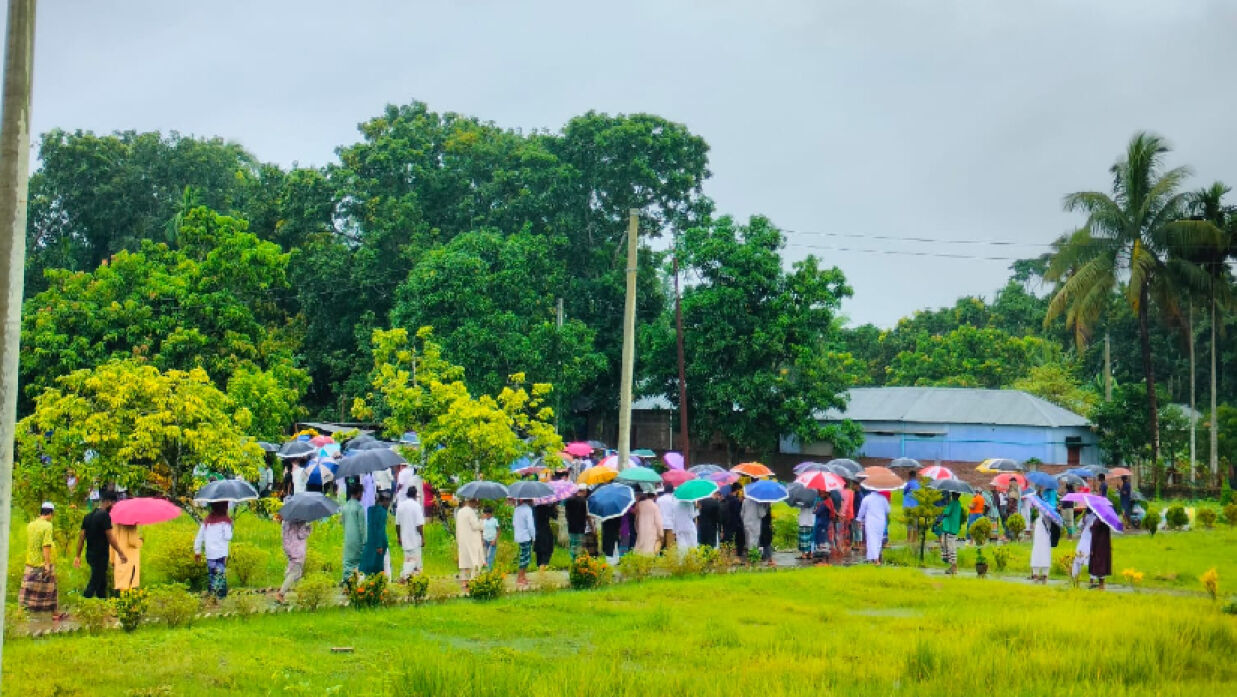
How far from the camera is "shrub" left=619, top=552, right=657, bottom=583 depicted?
16.5 meters

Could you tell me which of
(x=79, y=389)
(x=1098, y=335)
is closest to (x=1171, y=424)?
(x=1098, y=335)

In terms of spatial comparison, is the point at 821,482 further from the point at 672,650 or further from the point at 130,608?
A: the point at 130,608

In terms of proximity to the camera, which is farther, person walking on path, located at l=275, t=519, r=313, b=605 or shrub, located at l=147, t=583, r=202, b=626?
person walking on path, located at l=275, t=519, r=313, b=605

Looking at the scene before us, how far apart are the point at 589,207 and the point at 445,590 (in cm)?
2931

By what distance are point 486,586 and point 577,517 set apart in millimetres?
3394

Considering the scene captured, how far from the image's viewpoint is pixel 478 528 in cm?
1614

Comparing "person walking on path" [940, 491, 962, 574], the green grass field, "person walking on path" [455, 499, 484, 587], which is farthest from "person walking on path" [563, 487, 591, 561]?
"person walking on path" [940, 491, 962, 574]

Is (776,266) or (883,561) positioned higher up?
(776,266)

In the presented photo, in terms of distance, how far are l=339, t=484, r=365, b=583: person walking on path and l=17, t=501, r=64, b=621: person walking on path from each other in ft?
11.4

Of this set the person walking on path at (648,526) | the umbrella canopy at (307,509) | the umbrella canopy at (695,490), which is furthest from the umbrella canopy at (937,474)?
the umbrella canopy at (307,509)

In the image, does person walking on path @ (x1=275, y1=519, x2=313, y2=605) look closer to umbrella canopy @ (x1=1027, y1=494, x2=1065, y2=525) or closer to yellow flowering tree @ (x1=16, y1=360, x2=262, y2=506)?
yellow flowering tree @ (x1=16, y1=360, x2=262, y2=506)

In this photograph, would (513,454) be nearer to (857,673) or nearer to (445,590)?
(445,590)

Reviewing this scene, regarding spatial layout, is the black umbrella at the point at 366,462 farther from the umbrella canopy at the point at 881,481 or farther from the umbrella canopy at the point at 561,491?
the umbrella canopy at the point at 881,481

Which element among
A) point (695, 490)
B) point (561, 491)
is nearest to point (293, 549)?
point (561, 491)
